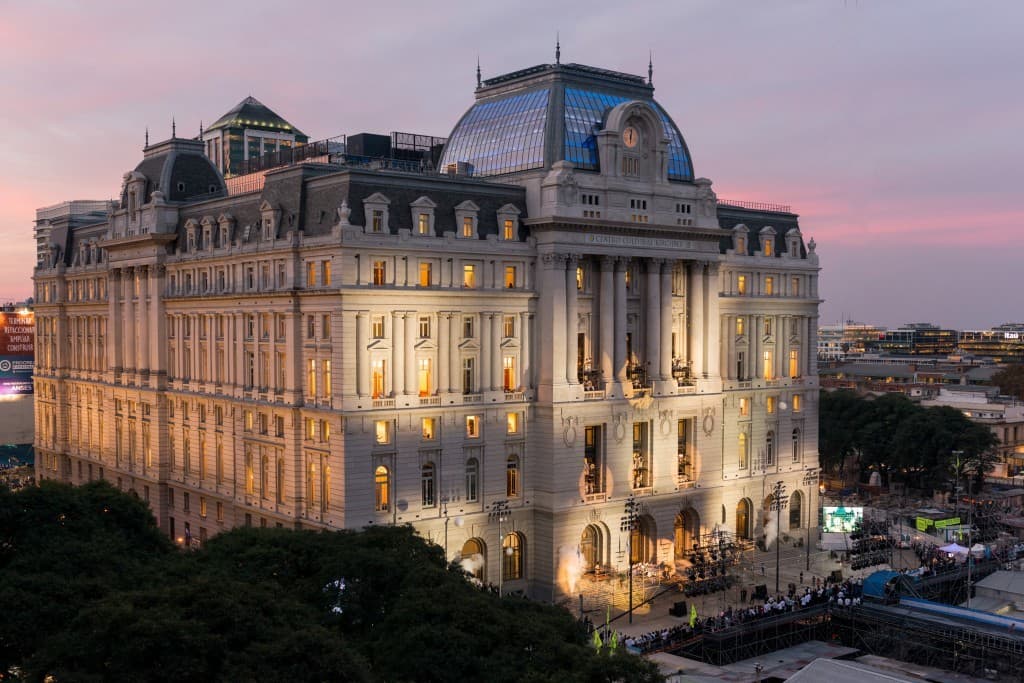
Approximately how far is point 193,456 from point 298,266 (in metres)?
26.9

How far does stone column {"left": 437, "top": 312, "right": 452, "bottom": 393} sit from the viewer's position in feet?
292

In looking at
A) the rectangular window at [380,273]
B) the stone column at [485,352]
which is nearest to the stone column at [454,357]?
the stone column at [485,352]

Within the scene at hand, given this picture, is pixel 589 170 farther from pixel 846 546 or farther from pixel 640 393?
pixel 846 546

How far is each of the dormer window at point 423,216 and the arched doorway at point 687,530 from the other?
37.0 metres

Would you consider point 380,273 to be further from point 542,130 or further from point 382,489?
point 542,130

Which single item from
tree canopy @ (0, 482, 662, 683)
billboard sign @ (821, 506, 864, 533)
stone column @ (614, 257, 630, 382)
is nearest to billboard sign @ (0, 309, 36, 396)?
stone column @ (614, 257, 630, 382)

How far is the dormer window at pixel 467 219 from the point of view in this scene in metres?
90.4

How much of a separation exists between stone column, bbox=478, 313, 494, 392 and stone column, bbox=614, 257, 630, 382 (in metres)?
12.8

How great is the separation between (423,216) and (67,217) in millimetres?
69759

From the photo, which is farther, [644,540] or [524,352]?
[644,540]

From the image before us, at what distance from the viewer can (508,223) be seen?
93812mm

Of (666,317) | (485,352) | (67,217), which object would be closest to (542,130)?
(666,317)

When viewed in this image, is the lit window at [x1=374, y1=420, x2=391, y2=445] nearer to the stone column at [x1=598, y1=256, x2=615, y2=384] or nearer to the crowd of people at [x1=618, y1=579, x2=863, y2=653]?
the stone column at [x1=598, y1=256, x2=615, y2=384]

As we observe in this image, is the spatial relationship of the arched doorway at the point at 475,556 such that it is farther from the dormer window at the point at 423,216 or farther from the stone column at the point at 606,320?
the dormer window at the point at 423,216
